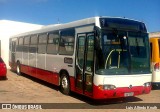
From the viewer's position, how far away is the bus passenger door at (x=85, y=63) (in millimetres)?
9255

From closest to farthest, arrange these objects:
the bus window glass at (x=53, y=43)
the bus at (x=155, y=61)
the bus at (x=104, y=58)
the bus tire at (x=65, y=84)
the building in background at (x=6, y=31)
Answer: the bus at (x=104, y=58) → the bus tire at (x=65, y=84) → the bus window glass at (x=53, y=43) → the bus at (x=155, y=61) → the building in background at (x=6, y=31)

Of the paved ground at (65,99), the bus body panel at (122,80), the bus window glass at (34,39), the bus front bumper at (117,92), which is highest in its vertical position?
the bus window glass at (34,39)

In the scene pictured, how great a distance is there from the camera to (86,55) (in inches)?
376

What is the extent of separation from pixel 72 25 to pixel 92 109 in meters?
3.72

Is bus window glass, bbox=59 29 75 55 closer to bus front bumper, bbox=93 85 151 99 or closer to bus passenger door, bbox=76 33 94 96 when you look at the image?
bus passenger door, bbox=76 33 94 96

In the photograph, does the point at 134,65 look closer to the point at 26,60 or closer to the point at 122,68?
the point at 122,68

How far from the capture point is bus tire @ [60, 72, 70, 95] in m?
11.2

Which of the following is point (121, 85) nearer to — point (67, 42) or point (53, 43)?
point (67, 42)

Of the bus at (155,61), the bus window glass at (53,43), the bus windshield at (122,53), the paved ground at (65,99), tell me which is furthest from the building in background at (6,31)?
the bus windshield at (122,53)

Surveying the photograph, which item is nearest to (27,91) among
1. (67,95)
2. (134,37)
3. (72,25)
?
(67,95)

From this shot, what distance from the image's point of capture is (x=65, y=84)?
11.4 meters

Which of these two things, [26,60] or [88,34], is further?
[26,60]

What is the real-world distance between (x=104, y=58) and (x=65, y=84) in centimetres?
312

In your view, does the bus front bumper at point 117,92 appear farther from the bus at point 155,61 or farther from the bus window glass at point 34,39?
the bus window glass at point 34,39
